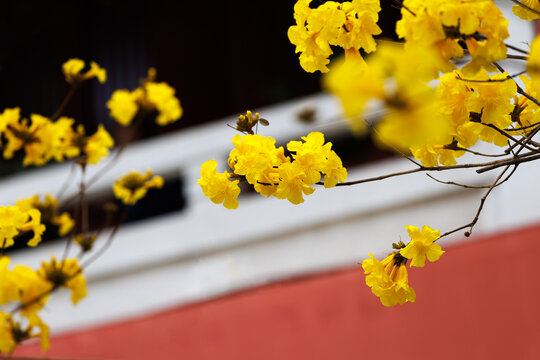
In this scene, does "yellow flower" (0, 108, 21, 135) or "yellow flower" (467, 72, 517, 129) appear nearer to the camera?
"yellow flower" (467, 72, 517, 129)

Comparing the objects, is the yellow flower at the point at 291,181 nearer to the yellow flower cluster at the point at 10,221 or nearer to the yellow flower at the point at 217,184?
the yellow flower at the point at 217,184

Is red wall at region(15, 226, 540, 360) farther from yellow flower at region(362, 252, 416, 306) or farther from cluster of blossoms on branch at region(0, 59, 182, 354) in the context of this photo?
yellow flower at region(362, 252, 416, 306)

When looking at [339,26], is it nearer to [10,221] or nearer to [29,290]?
[10,221]

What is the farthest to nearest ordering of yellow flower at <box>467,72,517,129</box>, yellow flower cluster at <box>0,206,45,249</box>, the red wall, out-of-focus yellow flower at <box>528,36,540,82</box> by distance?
the red wall < yellow flower cluster at <box>0,206,45,249</box> < yellow flower at <box>467,72,517,129</box> < out-of-focus yellow flower at <box>528,36,540,82</box>

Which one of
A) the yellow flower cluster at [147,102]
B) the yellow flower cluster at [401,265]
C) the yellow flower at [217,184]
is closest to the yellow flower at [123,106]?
the yellow flower cluster at [147,102]

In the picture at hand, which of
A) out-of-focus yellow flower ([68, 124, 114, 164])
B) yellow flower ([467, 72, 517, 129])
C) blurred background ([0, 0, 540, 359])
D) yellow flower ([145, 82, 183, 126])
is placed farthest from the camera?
blurred background ([0, 0, 540, 359])

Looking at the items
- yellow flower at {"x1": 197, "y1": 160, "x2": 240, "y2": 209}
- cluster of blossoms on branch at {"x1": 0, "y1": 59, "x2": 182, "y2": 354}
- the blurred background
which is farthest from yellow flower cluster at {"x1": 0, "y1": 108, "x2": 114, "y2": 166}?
the blurred background

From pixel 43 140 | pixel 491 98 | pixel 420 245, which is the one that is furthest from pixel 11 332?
pixel 491 98
